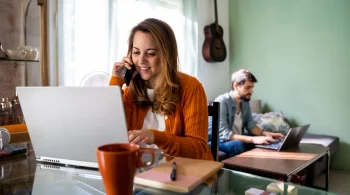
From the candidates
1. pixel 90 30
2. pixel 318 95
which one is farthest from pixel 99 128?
pixel 318 95

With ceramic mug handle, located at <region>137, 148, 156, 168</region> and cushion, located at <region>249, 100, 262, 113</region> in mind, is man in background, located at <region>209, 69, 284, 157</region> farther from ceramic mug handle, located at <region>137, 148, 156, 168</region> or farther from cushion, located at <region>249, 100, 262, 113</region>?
ceramic mug handle, located at <region>137, 148, 156, 168</region>

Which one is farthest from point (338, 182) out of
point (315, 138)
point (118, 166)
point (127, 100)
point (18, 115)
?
point (118, 166)

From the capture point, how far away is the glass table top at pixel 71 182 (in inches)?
27.7

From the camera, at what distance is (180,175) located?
2.29ft

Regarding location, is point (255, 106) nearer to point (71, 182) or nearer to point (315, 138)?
point (315, 138)

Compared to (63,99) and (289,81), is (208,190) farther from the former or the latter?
(289,81)

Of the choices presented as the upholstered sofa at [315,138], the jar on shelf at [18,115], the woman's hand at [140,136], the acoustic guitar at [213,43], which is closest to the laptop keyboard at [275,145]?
the upholstered sofa at [315,138]

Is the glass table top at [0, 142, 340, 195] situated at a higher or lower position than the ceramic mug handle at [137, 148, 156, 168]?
lower

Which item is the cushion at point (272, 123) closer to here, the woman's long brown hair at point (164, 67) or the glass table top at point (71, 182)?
the woman's long brown hair at point (164, 67)

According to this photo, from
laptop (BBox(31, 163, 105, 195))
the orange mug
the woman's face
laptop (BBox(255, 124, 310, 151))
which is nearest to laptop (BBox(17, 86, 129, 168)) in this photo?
laptop (BBox(31, 163, 105, 195))

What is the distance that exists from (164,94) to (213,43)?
255cm

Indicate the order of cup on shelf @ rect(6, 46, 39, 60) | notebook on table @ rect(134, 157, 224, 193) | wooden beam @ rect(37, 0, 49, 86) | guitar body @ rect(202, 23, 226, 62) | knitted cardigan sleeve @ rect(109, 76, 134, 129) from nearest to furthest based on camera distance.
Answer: notebook on table @ rect(134, 157, 224, 193)
knitted cardigan sleeve @ rect(109, 76, 134, 129)
cup on shelf @ rect(6, 46, 39, 60)
wooden beam @ rect(37, 0, 49, 86)
guitar body @ rect(202, 23, 226, 62)

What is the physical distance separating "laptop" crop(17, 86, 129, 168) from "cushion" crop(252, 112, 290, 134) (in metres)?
2.60

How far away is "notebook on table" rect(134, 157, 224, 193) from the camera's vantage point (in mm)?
→ 647
